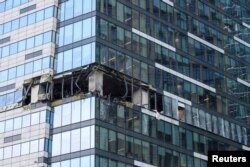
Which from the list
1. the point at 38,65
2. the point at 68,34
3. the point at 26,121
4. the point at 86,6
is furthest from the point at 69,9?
the point at 26,121

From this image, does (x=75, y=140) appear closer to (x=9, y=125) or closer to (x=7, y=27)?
(x=9, y=125)

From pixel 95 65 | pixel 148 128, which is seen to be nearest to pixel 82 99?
pixel 95 65

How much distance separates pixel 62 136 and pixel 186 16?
26.6 metres

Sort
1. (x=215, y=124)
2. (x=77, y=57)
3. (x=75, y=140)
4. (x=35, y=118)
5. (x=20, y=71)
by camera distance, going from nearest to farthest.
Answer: (x=75, y=140)
(x=35, y=118)
(x=77, y=57)
(x=20, y=71)
(x=215, y=124)

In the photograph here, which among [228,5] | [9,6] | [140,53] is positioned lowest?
[140,53]

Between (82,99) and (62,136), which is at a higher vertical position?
(82,99)

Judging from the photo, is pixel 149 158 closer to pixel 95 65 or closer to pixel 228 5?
pixel 95 65

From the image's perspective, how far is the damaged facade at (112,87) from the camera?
5428cm

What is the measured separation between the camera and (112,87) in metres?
59.3

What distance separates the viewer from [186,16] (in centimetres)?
7069

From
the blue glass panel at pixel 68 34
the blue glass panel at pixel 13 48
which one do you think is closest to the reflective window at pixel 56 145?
the blue glass panel at pixel 68 34

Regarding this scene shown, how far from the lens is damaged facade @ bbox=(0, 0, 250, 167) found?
54.3m

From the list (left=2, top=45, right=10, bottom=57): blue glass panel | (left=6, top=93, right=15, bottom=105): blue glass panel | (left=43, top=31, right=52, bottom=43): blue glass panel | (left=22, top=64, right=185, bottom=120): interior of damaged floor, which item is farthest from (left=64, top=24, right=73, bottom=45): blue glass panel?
(left=6, top=93, right=15, bottom=105): blue glass panel

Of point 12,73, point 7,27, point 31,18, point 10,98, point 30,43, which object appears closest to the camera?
point 10,98
